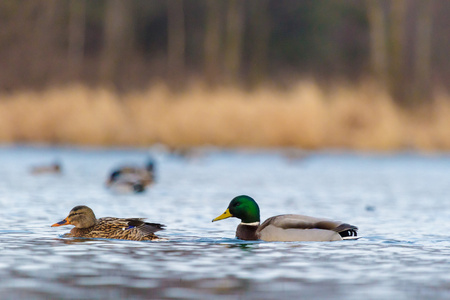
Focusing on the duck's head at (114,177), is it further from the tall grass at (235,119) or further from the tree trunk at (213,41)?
the tree trunk at (213,41)

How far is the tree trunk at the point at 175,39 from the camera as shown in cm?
4641

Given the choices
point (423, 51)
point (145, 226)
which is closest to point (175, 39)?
point (423, 51)

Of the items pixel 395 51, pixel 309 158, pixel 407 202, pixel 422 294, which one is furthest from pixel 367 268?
pixel 395 51

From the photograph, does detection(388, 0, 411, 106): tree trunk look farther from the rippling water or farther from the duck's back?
→ the duck's back

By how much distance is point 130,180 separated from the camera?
14.3m

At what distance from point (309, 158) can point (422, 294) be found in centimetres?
1605

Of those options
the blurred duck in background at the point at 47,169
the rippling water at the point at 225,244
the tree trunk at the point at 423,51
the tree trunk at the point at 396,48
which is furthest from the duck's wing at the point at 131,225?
the tree trunk at the point at 423,51

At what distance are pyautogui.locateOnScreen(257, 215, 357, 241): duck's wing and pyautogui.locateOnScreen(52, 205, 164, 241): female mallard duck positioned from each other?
1048 mm

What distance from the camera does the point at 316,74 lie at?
159 feet

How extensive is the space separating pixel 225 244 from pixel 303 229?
0.77m

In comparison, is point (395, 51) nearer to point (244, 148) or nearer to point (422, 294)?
point (244, 148)

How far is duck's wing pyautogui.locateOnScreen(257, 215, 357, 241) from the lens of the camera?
28.9ft

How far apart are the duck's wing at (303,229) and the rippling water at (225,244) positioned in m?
0.15

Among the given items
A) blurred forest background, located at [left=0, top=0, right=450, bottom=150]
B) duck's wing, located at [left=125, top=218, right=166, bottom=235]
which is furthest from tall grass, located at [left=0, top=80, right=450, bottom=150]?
duck's wing, located at [left=125, top=218, right=166, bottom=235]
